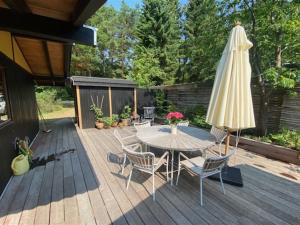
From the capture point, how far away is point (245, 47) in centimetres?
255

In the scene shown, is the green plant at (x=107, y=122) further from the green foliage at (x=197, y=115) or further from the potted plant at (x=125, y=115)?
the green foliage at (x=197, y=115)

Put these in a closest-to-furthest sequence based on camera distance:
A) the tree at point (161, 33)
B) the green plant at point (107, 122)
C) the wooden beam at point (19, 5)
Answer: the wooden beam at point (19, 5) → the green plant at point (107, 122) → the tree at point (161, 33)

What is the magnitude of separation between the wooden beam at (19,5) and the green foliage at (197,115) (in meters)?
5.52

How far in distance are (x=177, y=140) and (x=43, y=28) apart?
253 cm

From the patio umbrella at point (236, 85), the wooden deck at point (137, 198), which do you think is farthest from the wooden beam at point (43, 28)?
the wooden deck at point (137, 198)

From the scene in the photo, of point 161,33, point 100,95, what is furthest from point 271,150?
point 161,33

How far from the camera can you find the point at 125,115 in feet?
26.3

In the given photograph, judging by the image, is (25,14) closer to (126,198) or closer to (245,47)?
(126,198)

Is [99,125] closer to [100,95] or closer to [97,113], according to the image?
[97,113]

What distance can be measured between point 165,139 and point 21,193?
2472mm

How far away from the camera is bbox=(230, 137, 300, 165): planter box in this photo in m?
3.63

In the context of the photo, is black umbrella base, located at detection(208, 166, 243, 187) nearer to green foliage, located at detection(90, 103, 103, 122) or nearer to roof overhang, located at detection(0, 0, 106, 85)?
roof overhang, located at detection(0, 0, 106, 85)

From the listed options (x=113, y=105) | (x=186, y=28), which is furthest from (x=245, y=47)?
(x=186, y=28)

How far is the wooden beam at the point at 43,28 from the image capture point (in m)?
1.91
